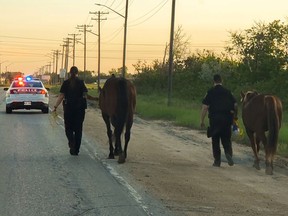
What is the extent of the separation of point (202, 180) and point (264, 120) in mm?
2129

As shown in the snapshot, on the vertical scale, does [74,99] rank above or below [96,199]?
above

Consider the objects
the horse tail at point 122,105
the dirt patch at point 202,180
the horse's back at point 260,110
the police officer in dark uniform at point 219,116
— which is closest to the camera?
the dirt patch at point 202,180

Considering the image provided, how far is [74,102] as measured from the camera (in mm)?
13297

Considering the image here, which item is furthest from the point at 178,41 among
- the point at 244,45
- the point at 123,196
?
the point at 123,196

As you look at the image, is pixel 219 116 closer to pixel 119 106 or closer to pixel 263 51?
pixel 119 106

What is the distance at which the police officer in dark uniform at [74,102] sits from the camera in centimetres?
1326

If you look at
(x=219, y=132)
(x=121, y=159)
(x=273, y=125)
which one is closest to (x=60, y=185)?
(x=121, y=159)

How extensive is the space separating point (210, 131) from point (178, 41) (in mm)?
69080

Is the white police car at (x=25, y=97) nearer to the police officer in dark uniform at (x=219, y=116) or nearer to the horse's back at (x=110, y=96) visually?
the horse's back at (x=110, y=96)

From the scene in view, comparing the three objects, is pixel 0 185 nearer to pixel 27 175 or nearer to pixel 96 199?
pixel 27 175

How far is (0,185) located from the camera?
30.6 ft

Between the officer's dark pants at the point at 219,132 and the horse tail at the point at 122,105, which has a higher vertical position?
the horse tail at the point at 122,105

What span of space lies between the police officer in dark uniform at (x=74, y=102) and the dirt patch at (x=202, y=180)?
0.83 m

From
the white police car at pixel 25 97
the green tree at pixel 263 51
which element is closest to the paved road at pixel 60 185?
the white police car at pixel 25 97
